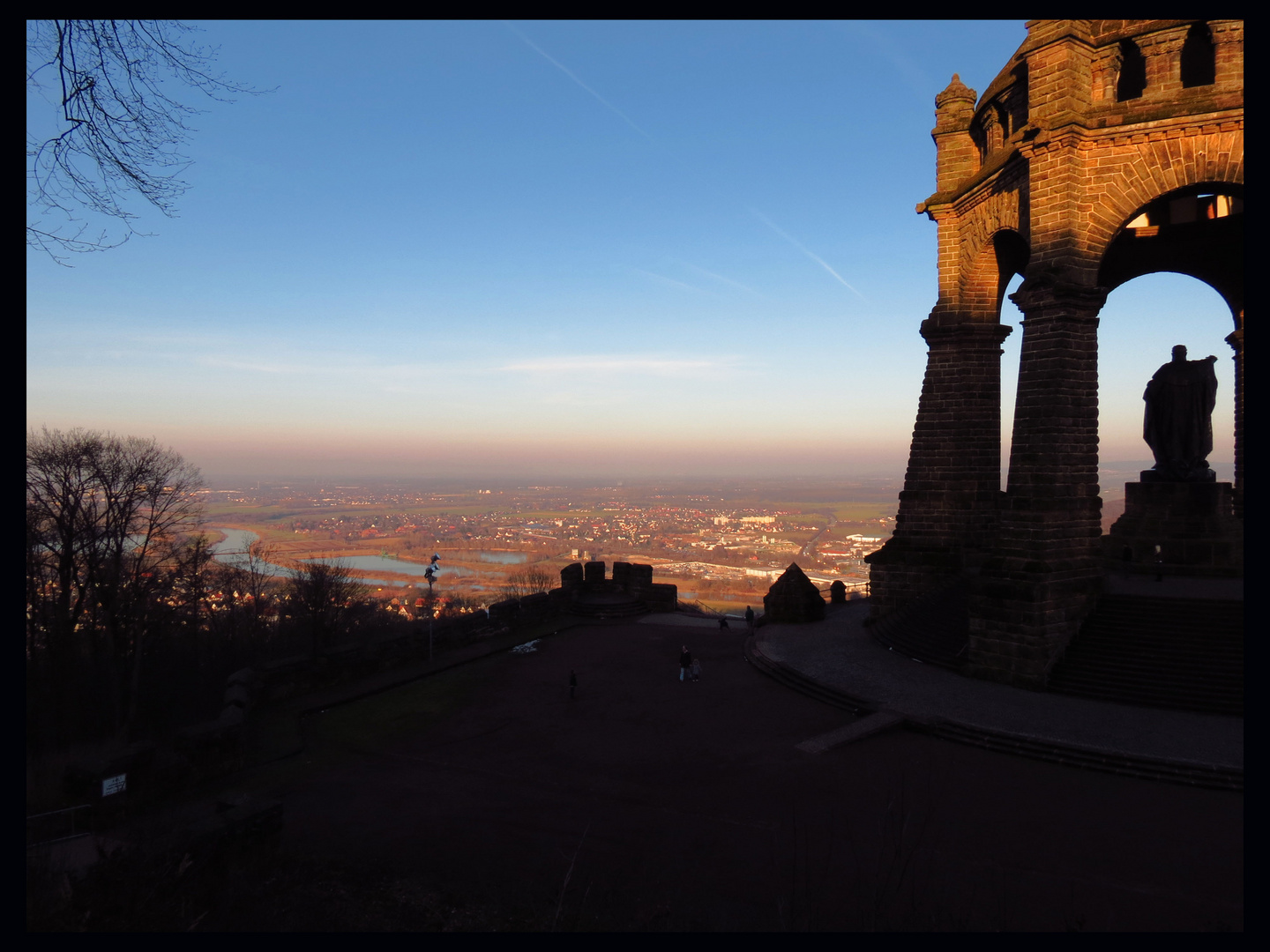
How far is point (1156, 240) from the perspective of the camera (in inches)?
802

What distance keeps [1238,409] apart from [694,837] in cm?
2271

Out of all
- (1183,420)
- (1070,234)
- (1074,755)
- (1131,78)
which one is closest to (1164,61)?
(1131,78)

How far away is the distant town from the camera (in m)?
75.5

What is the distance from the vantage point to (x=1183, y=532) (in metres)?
18.5

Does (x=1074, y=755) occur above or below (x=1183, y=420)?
below

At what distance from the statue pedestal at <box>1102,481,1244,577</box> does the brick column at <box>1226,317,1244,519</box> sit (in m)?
1.34

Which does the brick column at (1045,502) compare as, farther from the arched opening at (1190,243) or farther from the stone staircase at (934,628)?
the arched opening at (1190,243)

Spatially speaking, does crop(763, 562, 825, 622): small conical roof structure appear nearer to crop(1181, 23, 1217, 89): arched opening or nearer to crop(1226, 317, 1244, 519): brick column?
crop(1226, 317, 1244, 519): brick column

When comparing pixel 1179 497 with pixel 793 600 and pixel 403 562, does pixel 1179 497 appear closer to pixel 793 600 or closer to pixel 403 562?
pixel 793 600

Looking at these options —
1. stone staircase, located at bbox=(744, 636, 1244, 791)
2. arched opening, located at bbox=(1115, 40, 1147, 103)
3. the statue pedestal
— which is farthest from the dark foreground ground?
arched opening, located at bbox=(1115, 40, 1147, 103)

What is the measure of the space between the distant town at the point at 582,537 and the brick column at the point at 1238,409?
2393 cm

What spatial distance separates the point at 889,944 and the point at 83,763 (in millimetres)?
10653

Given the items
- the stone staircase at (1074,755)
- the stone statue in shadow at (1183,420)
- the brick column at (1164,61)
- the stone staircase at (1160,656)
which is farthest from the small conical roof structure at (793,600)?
the brick column at (1164,61)
